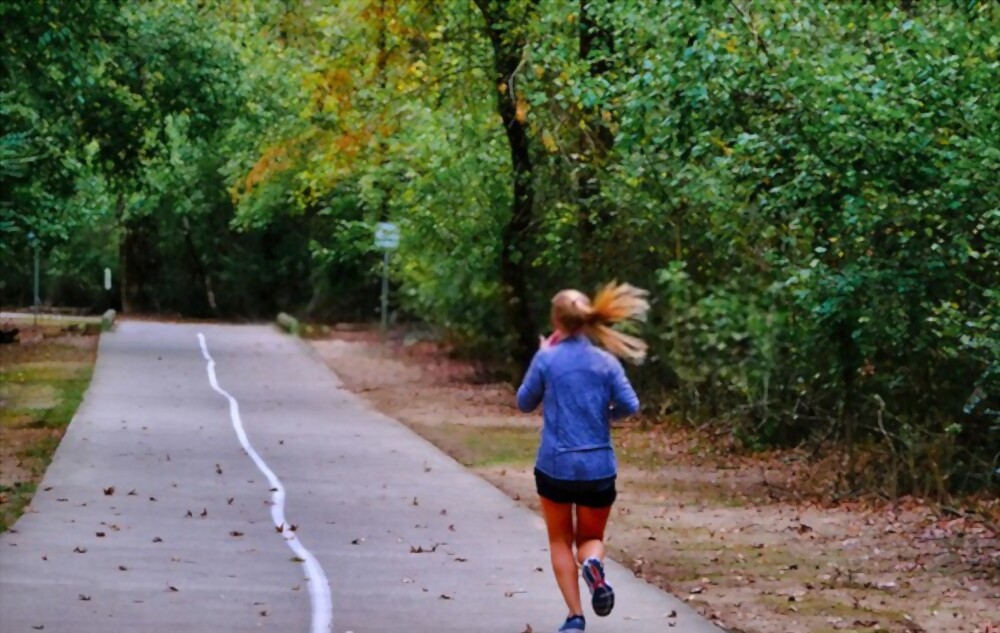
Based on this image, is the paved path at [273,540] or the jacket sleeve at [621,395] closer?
the jacket sleeve at [621,395]

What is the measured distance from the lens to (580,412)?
9320 mm

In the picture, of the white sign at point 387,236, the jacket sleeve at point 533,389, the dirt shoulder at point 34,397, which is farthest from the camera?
the white sign at point 387,236

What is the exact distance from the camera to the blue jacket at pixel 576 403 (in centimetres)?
930

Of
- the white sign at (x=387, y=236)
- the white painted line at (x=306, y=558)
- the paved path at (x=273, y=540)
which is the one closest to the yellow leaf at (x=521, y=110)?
the paved path at (x=273, y=540)

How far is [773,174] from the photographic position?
15.5 m

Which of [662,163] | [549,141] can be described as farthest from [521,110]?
[662,163]

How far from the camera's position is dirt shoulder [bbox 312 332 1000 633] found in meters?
10.9

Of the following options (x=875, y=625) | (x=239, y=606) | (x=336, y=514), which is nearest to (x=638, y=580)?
(x=875, y=625)

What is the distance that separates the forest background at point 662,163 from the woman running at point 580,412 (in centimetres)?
394

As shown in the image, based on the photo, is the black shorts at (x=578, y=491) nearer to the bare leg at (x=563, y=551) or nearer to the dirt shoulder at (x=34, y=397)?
the bare leg at (x=563, y=551)

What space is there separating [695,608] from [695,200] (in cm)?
937

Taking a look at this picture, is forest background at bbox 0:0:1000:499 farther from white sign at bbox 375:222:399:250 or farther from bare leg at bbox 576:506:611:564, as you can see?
bare leg at bbox 576:506:611:564

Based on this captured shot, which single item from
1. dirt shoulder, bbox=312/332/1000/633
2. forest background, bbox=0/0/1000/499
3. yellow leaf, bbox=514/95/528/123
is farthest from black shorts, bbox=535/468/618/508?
yellow leaf, bbox=514/95/528/123

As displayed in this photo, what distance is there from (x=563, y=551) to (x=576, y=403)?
81 cm
